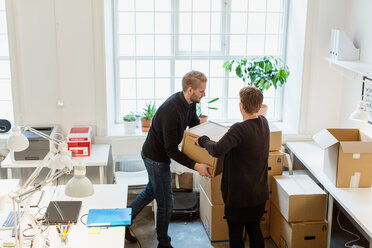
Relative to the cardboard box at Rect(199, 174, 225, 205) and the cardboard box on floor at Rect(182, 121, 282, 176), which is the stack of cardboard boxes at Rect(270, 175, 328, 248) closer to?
the cardboard box at Rect(199, 174, 225, 205)

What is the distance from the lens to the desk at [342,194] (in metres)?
3.30

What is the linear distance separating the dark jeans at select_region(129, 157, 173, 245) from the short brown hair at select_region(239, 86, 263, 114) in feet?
2.95

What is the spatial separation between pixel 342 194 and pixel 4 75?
3472 millimetres

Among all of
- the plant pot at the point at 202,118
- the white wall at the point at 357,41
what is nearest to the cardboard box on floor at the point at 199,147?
the plant pot at the point at 202,118

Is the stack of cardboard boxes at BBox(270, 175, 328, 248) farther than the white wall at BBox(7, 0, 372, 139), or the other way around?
the white wall at BBox(7, 0, 372, 139)

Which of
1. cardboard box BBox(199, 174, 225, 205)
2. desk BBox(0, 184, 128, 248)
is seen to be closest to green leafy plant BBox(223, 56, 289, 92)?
cardboard box BBox(199, 174, 225, 205)

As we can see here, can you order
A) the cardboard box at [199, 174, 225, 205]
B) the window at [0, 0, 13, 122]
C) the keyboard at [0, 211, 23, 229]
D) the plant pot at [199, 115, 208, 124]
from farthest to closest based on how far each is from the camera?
1. the plant pot at [199, 115, 208, 124]
2. the window at [0, 0, 13, 122]
3. the cardboard box at [199, 174, 225, 205]
4. the keyboard at [0, 211, 23, 229]

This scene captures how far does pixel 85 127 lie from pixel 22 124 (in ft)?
2.06

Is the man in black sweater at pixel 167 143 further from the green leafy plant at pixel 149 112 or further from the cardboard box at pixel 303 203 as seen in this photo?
the green leafy plant at pixel 149 112

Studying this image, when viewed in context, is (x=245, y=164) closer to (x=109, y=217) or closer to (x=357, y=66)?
(x=109, y=217)

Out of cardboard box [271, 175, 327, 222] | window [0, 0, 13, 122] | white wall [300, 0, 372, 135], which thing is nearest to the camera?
cardboard box [271, 175, 327, 222]

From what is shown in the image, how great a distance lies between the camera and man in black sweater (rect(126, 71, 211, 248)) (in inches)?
140

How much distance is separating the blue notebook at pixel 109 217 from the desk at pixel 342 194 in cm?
155

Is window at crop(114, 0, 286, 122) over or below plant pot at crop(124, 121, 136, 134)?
over
